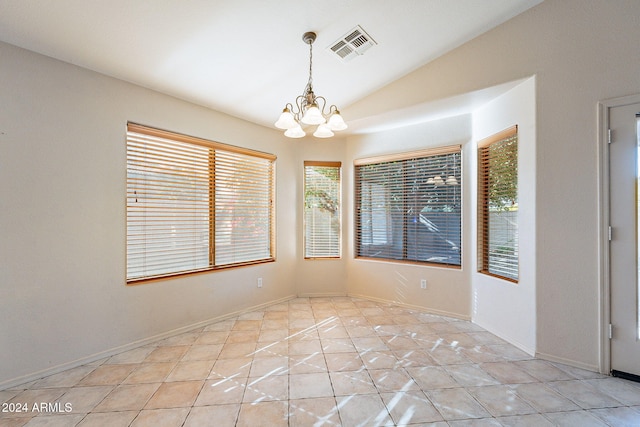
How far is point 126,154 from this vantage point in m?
2.86

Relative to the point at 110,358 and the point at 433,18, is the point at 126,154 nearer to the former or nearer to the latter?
the point at 110,358

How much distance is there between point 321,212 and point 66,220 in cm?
317

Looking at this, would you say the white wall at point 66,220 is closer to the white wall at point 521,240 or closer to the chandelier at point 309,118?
the chandelier at point 309,118

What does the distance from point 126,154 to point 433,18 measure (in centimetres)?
325

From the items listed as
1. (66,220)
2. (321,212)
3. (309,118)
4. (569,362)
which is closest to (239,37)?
(309,118)

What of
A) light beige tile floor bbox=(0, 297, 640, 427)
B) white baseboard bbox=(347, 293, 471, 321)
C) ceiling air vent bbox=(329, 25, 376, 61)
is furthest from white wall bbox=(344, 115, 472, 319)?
ceiling air vent bbox=(329, 25, 376, 61)

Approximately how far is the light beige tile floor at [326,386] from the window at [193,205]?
940 mm

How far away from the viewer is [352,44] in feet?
9.27

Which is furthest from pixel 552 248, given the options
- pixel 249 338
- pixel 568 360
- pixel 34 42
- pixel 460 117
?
pixel 34 42

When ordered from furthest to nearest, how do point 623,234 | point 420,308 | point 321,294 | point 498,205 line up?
point 321,294
point 420,308
point 498,205
point 623,234

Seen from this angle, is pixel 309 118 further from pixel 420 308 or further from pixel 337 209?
Answer: pixel 420 308

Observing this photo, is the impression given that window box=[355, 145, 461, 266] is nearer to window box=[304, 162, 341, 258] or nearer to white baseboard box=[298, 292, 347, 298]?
window box=[304, 162, 341, 258]

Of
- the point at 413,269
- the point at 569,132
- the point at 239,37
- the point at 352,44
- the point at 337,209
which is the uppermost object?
the point at 352,44

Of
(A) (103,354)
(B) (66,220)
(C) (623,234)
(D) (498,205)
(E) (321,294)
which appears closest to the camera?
(C) (623,234)
